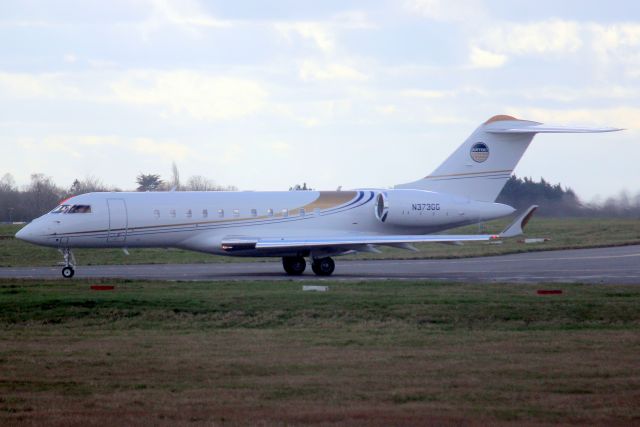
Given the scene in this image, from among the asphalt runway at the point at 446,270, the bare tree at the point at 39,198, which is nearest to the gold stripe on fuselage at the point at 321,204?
the asphalt runway at the point at 446,270

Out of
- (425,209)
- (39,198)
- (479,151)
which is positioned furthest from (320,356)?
(39,198)

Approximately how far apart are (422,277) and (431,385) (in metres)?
17.8

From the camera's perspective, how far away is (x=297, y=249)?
29.9 metres

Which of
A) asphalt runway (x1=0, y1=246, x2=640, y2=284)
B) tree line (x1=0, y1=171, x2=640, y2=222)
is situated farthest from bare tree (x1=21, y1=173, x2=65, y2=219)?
asphalt runway (x1=0, y1=246, x2=640, y2=284)

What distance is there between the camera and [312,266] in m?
30.5

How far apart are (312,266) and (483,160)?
7071 mm

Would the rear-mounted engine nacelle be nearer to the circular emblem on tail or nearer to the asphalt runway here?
the circular emblem on tail

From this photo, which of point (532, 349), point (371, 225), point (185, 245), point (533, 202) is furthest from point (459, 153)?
point (532, 349)

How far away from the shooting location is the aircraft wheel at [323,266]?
1196 inches

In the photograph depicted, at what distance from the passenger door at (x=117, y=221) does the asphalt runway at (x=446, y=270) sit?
3.99ft

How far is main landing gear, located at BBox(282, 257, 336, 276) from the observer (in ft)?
99.7

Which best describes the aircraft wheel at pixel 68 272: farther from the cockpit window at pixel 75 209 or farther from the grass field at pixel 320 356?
the grass field at pixel 320 356

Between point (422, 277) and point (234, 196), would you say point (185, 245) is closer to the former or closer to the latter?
point (234, 196)

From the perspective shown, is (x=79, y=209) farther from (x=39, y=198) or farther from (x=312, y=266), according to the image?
(x=39, y=198)
